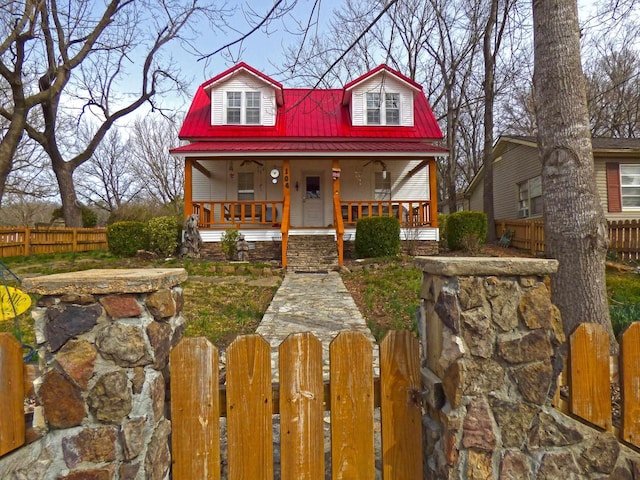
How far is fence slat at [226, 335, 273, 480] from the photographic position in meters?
1.49

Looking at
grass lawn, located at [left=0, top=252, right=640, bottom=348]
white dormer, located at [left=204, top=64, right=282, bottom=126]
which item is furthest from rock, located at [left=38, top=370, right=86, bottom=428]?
white dormer, located at [left=204, top=64, right=282, bottom=126]

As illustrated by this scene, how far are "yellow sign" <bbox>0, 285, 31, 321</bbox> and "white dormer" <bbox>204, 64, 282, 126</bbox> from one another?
1184cm

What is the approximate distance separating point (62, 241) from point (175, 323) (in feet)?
53.5

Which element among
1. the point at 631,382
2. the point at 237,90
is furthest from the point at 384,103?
the point at 631,382

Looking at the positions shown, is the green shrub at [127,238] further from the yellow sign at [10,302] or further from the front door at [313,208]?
the yellow sign at [10,302]

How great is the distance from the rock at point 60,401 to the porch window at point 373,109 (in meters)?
13.1

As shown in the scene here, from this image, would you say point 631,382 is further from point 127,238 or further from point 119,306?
point 127,238

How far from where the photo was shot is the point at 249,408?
59.7 inches

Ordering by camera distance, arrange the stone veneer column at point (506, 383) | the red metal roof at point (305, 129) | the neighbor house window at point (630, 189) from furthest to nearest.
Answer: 1. the neighbor house window at point (630, 189)
2. the red metal roof at point (305, 129)
3. the stone veneer column at point (506, 383)

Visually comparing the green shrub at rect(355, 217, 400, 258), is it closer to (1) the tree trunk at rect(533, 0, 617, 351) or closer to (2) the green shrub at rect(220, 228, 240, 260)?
(2) the green shrub at rect(220, 228, 240, 260)

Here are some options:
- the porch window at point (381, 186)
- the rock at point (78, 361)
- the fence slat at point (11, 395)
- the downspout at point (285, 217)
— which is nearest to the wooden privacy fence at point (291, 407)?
the rock at point (78, 361)

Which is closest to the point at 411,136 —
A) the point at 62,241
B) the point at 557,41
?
the point at 557,41

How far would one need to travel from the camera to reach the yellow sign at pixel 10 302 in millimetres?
1884

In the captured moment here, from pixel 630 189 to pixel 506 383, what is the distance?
51.6 feet
